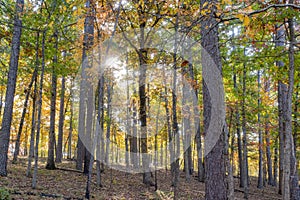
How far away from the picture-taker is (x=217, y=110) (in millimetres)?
5605

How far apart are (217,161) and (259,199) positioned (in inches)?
320

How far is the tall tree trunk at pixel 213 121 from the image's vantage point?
5.34 m

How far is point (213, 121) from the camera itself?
5523 millimetres

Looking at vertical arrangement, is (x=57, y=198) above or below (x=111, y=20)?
below

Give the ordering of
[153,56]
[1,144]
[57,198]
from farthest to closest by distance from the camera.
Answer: [153,56] < [1,144] < [57,198]

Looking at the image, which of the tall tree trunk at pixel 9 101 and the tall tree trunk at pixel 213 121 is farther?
the tall tree trunk at pixel 9 101

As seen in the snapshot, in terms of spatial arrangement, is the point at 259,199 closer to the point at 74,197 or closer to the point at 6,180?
the point at 74,197

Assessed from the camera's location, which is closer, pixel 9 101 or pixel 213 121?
pixel 213 121

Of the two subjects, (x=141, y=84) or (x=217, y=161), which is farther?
(x=141, y=84)

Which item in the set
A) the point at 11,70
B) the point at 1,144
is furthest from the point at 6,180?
the point at 11,70

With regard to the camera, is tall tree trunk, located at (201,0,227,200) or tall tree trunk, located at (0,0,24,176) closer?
tall tree trunk, located at (201,0,227,200)

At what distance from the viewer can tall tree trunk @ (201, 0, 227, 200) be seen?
5.34m

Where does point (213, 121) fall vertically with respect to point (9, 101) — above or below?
below

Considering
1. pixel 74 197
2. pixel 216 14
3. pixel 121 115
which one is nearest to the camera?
pixel 216 14
